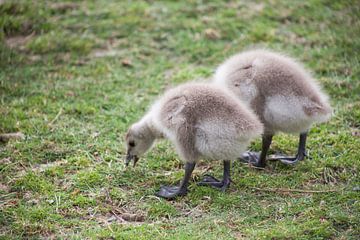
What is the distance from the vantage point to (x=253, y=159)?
20.6 ft

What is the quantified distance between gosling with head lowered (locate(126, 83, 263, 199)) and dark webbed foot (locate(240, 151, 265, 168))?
582mm

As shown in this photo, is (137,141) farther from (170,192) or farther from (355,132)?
(355,132)

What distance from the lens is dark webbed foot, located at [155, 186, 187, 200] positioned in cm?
552

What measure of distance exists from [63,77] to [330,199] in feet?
14.1

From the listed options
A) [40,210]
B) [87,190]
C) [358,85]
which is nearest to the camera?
[40,210]

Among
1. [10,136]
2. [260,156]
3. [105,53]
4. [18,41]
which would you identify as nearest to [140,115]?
[10,136]

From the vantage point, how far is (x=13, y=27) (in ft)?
29.9

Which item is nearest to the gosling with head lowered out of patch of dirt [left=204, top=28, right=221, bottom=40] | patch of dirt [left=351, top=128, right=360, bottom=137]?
patch of dirt [left=351, top=128, right=360, bottom=137]

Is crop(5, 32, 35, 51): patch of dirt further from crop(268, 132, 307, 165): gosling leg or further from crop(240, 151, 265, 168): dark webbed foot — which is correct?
crop(268, 132, 307, 165): gosling leg

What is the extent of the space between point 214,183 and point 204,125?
725 mm

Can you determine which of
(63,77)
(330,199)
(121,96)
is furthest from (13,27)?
(330,199)

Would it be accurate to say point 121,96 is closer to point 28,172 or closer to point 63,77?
point 63,77

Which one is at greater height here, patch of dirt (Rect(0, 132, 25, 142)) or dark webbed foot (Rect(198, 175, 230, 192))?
patch of dirt (Rect(0, 132, 25, 142))

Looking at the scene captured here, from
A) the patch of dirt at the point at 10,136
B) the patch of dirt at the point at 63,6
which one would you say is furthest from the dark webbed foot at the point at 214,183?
the patch of dirt at the point at 63,6
